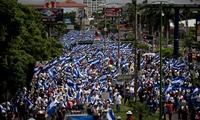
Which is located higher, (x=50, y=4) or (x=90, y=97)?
(x=50, y=4)

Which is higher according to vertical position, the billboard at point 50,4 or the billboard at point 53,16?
the billboard at point 50,4

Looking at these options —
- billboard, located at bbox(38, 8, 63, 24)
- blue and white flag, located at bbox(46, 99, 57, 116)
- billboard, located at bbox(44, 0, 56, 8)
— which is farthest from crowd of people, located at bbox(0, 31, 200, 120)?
billboard, located at bbox(44, 0, 56, 8)

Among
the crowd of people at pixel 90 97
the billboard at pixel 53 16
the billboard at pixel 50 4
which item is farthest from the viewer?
the billboard at pixel 50 4

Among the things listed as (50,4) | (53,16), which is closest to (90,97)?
(53,16)

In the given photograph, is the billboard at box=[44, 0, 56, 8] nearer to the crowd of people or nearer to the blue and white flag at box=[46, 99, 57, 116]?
the crowd of people

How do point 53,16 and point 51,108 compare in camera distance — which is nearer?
point 51,108

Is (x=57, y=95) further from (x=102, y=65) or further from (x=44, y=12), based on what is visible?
(x=44, y=12)

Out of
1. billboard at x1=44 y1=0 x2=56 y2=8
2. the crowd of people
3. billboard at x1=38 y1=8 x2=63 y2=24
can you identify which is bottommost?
the crowd of people

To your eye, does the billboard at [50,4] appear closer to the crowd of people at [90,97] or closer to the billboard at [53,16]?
the billboard at [53,16]

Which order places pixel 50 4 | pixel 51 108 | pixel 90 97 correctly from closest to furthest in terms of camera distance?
pixel 51 108, pixel 90 97, pixel 50 4

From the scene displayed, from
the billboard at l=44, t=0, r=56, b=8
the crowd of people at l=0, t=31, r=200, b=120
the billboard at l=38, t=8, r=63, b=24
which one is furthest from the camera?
the billboard at l=44, t=0, r=56, b=8

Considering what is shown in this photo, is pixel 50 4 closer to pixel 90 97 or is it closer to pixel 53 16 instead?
pixel 53 16

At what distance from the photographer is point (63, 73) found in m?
42.1

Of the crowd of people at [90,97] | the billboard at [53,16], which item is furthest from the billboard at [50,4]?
the crowd of people at [90,97]
